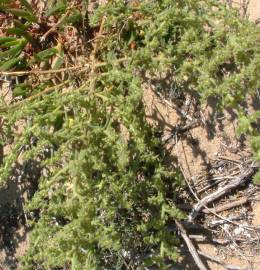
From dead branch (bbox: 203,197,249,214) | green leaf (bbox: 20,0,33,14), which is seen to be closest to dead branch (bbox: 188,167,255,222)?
dead branch (bbox: 203,197,249,214)

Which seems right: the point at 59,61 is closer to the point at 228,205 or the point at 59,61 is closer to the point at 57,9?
the point at 57,9

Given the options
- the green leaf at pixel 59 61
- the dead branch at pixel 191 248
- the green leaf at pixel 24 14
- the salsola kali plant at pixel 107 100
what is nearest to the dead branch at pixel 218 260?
the dead branch at pixel 191 248

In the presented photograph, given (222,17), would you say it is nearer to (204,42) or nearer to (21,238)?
(204,42)

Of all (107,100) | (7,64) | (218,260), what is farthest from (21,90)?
(218,260)

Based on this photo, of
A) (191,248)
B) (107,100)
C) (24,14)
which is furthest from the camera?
(191,248)

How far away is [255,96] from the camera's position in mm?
3021

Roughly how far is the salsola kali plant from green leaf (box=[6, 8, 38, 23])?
13 mm

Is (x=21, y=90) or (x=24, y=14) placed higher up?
(x=24, y=14)

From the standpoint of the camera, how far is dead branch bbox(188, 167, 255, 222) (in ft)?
10.3

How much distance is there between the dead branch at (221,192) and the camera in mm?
3129

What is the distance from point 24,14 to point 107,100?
782mm

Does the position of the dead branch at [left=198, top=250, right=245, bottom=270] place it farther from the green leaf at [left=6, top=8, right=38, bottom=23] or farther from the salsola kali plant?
the green leaf at [left=6, top=8, right=38, bottom=23]

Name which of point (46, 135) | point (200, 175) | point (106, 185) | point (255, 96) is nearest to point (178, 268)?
point (200, 175)

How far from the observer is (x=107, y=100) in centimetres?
267
